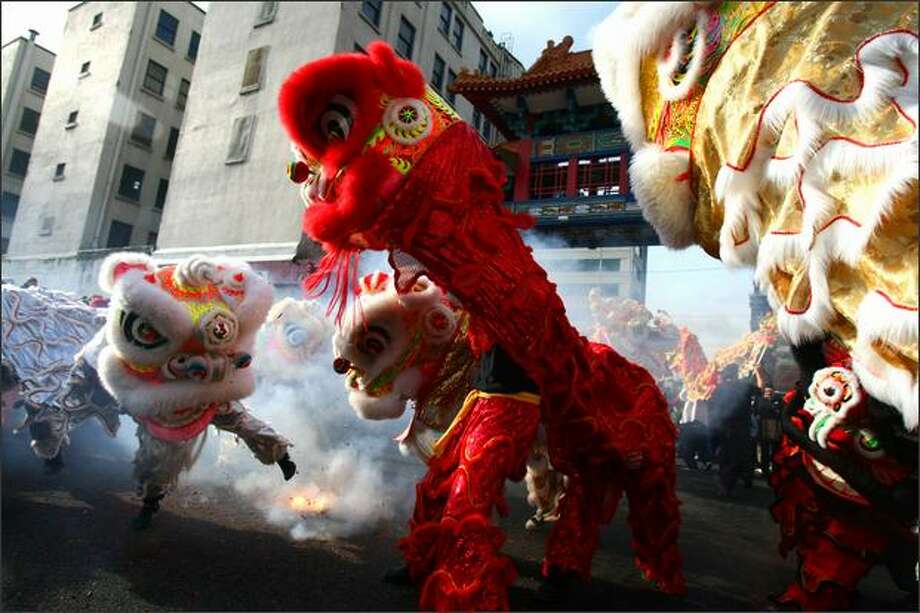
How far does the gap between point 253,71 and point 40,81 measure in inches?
190

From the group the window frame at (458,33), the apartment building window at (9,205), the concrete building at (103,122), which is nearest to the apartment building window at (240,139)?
the concrete building at (103,122)

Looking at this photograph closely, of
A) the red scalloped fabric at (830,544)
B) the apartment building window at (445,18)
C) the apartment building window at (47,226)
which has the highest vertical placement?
the apartment building window at (445,18)

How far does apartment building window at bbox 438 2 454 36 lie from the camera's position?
4.15m

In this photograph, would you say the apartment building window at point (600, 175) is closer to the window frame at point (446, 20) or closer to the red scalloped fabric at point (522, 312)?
the red scalloped fabric at point (522, 312)

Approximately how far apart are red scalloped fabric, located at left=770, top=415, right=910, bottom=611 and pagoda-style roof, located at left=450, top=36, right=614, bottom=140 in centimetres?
182

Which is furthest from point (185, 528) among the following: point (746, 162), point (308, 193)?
point (746, 162)

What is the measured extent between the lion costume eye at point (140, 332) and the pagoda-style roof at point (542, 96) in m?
2.13

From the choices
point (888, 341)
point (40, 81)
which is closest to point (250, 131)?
point (40, 81)

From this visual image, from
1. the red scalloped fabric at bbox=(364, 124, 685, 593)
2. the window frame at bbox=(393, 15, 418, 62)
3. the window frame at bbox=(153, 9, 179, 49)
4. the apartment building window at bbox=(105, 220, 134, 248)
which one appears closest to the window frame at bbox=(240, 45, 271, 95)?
the window frame at bbox=(393, 15, 418, 62)

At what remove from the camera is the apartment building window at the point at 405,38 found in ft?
23.3

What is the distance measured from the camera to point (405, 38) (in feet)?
24.7

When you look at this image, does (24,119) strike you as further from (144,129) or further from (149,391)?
(149,391)

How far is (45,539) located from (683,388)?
570 centimetres

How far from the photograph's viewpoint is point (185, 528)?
10.2 ft
